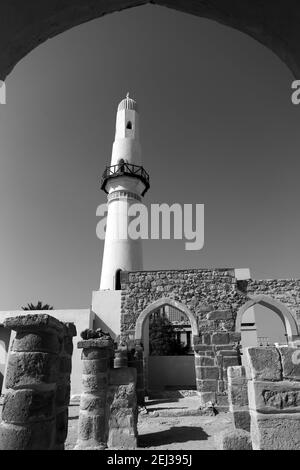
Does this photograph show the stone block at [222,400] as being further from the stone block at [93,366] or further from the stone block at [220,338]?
the stone block at [93,366]

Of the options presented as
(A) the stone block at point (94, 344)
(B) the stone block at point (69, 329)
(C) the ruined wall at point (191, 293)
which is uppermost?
(C) the ruined wall at point (191, 293)

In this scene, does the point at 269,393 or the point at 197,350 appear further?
the point at 197,350

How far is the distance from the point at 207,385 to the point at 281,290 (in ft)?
13.3

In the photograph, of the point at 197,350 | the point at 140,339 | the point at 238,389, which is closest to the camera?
the point at 238,389

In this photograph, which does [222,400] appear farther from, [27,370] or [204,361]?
[27,370]

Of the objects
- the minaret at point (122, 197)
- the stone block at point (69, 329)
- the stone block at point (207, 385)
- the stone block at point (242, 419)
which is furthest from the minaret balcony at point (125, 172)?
the stone block at point (69, 329)

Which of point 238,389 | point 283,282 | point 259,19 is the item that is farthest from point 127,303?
point 259,19

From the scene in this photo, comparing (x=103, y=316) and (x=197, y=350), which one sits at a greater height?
(x=103, y=316)

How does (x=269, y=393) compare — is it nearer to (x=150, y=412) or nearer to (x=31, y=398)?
(x=31, y=398)

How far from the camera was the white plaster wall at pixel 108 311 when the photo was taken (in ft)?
40.0

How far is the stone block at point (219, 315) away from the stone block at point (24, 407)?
8451 millimetres

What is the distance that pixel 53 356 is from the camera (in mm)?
3229
